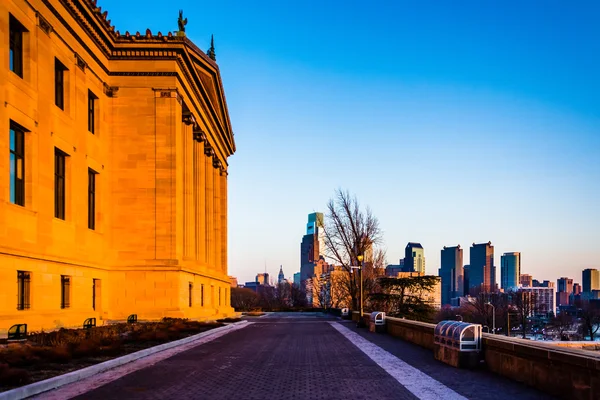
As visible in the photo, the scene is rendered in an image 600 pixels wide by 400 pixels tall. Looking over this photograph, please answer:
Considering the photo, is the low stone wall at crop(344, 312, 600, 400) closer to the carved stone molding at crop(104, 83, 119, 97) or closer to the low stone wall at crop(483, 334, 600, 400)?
the low stone wall at crop(483, 334, 600, 400)

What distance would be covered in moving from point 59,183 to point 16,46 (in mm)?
7353

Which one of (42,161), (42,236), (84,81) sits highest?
(84,81)

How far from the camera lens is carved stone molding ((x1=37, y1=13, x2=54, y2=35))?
26.7 m

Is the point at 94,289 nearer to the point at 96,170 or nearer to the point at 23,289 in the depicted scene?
the point at 96,170

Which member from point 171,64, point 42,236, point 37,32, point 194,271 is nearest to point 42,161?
point 42,236

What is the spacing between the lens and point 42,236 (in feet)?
86.2

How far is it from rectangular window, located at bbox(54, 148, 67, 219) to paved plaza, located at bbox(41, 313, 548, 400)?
1453 centimetres

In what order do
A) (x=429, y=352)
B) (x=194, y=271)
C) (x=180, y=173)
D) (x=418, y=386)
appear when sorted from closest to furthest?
(x=418, y=386)
(x=429, y=352)
(x=180, y=173)
(x=194, y=271)

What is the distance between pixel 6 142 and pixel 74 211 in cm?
797

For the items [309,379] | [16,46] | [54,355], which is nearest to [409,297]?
[16,46]

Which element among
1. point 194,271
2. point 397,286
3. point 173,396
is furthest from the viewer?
point 397,286

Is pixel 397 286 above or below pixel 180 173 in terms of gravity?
below

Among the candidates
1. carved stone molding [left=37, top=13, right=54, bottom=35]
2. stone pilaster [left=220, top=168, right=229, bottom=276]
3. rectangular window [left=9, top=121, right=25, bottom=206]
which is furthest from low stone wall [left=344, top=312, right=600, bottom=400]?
stone pilaster [left=220, top=168, right=229, bottom=276]

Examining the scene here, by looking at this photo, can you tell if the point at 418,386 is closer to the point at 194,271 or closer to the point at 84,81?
the point at 84,81
